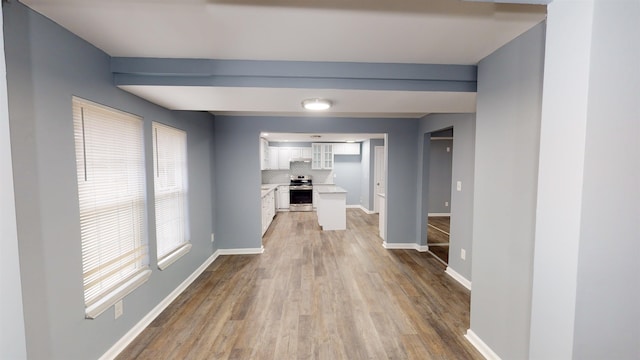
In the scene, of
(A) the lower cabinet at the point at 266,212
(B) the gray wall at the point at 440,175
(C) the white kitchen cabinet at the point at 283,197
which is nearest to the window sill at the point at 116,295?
(A) the lower cabinet at the point at 266,212

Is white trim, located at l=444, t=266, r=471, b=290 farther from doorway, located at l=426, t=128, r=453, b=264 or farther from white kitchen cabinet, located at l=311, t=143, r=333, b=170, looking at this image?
white kitchen cabinet, located at l=311, t=143, r=333, b=170

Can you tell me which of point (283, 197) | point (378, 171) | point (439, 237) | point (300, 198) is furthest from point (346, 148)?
point (439, 237)

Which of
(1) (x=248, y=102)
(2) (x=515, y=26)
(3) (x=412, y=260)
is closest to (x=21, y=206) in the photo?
(1) (x=248, y=102)

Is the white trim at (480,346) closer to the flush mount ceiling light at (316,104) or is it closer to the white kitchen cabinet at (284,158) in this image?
the flush mount ceiling light at (316,104)

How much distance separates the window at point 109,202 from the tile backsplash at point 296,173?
5.73 m

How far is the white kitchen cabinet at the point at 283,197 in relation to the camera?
791 cm

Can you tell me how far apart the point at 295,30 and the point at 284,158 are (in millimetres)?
6338

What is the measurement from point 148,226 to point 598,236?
10.3 feet

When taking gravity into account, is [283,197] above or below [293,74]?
below

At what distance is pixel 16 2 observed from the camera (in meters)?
1.30

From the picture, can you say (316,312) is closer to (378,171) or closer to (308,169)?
(378,171)

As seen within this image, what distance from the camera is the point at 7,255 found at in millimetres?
829

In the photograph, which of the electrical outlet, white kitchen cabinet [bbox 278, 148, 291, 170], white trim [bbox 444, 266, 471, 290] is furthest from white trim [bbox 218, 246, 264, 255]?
white kitchen cabinet [bbox 278, 148, 291, 170]

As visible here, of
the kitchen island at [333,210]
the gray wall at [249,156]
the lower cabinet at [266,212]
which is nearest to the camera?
the gray wall at [249,156]
